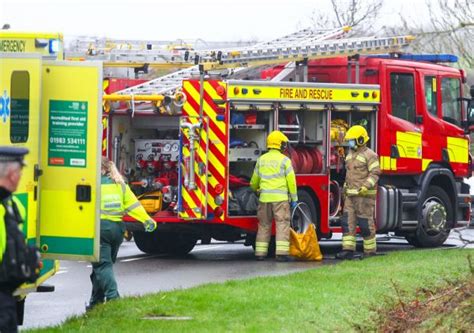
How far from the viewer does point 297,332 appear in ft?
32.5

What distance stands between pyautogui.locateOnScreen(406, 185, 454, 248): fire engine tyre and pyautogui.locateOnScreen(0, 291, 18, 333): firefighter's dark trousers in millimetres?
11571

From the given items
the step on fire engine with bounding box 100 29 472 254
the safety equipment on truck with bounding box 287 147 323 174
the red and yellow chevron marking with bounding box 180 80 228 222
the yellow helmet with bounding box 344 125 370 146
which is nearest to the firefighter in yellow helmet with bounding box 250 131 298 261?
the step on fire engine with bounding box 100 29 472 254

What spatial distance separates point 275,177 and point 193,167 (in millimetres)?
1065

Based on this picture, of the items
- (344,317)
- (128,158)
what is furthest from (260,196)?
(344,317)

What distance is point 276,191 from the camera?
1641cm

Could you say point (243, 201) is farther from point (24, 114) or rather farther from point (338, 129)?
point (24, 114)

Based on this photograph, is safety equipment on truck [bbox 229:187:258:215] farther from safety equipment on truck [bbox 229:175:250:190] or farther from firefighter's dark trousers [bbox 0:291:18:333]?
firefighter's dark trousers [bbox 0:291:18:333]

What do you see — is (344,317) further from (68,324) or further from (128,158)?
(128,158)

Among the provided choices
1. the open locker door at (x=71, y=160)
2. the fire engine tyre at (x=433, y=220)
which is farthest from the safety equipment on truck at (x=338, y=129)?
the open locker door at (x=71, y=160)

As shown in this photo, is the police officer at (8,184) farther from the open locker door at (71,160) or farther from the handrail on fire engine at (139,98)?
the handrail on fire engine at (139,98)

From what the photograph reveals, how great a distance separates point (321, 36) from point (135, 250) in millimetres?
4283

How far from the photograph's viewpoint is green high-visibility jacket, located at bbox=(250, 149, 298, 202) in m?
16.3

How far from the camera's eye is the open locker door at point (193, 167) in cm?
1622

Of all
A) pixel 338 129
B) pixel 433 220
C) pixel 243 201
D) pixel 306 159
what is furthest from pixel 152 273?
pixel 433 220
